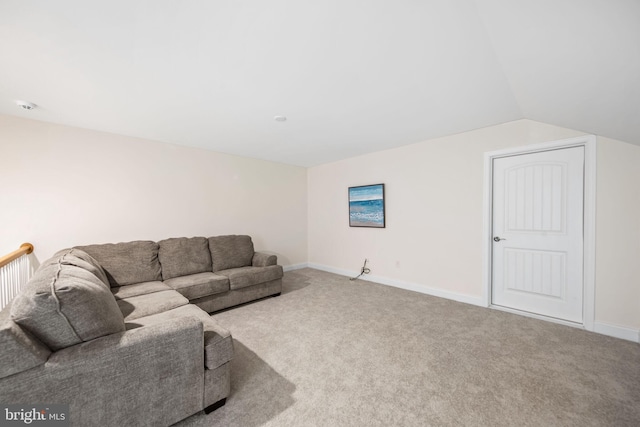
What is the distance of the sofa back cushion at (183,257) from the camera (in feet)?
10.1

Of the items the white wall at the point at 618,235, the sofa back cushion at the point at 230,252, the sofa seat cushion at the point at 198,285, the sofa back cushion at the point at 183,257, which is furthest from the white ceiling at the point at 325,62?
the sofa seat cushion at the point at 198,285

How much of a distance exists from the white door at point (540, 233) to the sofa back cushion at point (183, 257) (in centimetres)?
394

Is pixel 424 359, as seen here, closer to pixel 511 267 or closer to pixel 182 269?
pixel 511 267

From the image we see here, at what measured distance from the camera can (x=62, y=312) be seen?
1138mm

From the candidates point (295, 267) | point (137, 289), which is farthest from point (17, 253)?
point (295, 267)

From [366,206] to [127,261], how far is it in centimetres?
357

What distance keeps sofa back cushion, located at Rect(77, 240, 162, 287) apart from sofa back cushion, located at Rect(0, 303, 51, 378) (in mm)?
1970

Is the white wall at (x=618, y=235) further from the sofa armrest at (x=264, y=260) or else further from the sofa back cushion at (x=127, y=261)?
the sofa back cushion at (x=127, y=261)

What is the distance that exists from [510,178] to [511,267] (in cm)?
111

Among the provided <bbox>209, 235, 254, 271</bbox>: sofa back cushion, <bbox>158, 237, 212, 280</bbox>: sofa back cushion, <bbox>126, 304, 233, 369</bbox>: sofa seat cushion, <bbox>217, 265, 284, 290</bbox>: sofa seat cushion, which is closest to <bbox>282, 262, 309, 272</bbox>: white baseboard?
<bbox>209, 235, 254, 271</bbox>: sofa back cushion

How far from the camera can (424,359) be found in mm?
1963

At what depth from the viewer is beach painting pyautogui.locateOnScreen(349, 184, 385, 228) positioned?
4.12 m

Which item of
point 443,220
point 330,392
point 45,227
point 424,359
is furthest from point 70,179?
point 443,220

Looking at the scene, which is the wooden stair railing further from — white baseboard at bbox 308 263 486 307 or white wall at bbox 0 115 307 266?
white baseboard at bbox 308 263 486 307
